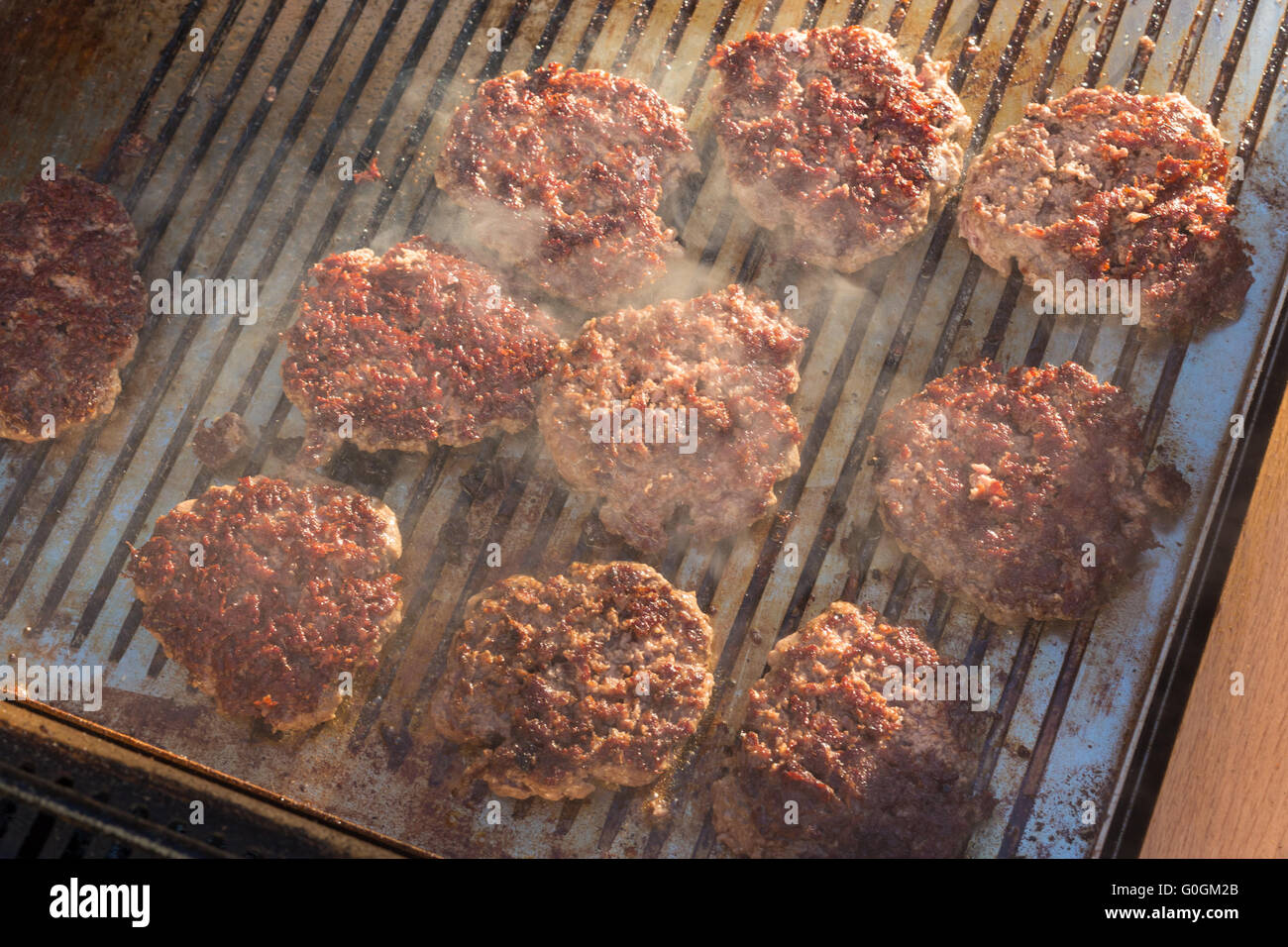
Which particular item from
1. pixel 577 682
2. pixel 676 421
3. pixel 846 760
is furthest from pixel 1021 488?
pixel 577 682

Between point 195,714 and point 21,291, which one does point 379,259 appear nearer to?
point 21,291

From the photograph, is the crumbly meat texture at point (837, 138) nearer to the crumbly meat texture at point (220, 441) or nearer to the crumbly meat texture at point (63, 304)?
the crumbly meat texture at point (220, 441)

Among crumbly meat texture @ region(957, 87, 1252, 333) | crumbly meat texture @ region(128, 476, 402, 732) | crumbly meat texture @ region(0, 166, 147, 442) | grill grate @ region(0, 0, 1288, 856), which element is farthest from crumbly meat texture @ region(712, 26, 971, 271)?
crumbly meat texture @ region(0, 166, 147, 442)

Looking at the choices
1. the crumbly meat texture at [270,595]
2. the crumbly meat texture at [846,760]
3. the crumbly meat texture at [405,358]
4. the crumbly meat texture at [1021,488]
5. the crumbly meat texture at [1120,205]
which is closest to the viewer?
the crumbly meat texture at [846,760]

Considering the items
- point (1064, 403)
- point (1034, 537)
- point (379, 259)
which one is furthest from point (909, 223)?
point (379, 259)

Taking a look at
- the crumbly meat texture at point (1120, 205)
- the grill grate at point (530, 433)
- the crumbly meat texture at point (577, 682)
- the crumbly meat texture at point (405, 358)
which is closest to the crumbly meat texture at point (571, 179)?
the grill grate at point (530, 433)

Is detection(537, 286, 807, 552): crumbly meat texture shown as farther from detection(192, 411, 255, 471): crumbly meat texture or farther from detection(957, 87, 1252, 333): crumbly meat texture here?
detection(192, 411, 255, 471): crumbly meat texture
